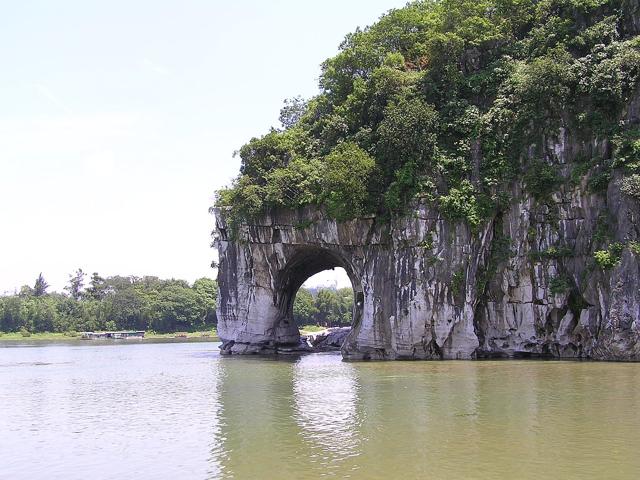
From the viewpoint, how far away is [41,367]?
28.4 meters

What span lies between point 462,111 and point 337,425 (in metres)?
18.0

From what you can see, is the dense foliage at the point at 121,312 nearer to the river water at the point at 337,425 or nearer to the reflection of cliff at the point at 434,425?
the river water at the point at 337,425

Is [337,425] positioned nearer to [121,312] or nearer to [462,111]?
[462,111]

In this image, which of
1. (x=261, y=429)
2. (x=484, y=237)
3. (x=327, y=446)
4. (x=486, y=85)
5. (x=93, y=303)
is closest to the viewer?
(x=327, y=446)

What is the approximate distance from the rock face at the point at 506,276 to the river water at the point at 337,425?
9.84 ft

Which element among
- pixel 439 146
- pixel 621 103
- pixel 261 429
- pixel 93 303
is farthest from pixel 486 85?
pixel 93 303

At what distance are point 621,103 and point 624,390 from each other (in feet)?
41.2

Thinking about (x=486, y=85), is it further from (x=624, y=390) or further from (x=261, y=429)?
(x=261, y=429)

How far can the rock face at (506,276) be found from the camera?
73.0ft

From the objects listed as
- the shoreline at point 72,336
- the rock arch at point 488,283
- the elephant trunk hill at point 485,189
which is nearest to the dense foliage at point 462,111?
the elephant trunk hill at point 485,189

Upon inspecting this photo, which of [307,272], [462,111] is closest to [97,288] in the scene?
[307,272]

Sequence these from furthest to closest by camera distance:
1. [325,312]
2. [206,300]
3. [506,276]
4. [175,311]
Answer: [325,312], [206,300], [175,311], [506,276]

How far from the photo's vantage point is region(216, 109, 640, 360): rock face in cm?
2227

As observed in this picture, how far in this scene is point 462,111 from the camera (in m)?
26.7
